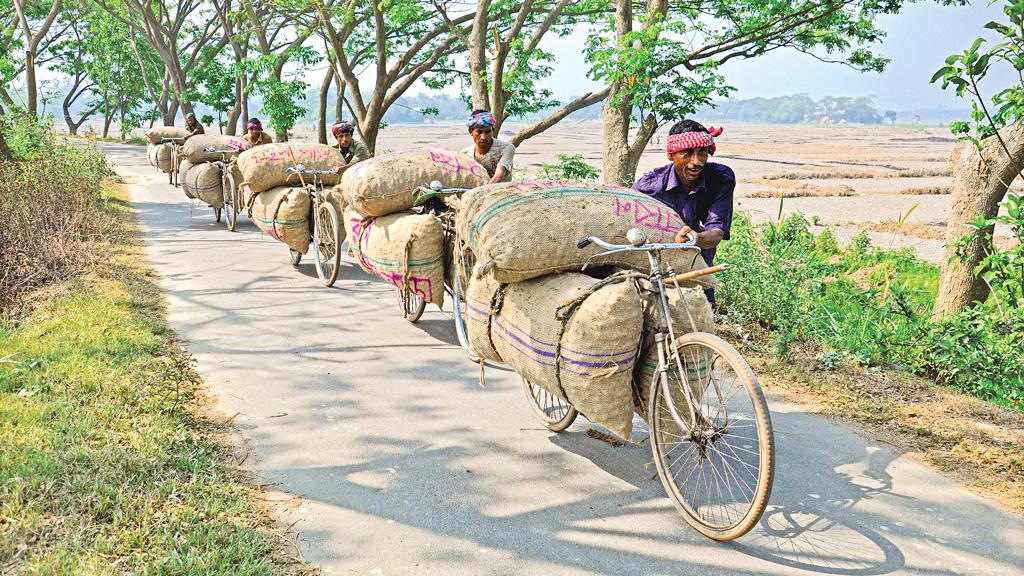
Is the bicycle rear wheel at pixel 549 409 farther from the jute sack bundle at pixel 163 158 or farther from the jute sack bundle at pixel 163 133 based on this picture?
the jute sack bundle at pixel 163 158

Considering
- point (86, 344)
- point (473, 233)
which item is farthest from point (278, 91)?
point (473, 233)

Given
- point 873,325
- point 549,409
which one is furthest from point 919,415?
point 549,409

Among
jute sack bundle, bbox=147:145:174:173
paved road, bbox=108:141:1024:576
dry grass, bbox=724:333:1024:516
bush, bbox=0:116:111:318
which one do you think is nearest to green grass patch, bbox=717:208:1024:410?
dry grass, bbox=724:333:1024:516

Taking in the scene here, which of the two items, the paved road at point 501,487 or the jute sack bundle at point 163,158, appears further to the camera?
the jute sack bundle at point 163,158

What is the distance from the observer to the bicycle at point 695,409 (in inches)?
124

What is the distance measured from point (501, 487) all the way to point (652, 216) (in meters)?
1.51

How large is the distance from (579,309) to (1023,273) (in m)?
3.40

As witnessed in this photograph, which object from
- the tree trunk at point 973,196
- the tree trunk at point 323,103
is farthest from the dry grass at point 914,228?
the tree trunk at point 323,103

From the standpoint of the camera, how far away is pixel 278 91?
19000 millimetres

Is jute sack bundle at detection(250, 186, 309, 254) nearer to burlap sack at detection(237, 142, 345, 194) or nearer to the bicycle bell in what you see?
burlap sack at detection(237, 142, 345, 194)

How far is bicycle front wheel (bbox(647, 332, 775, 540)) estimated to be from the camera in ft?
9.72

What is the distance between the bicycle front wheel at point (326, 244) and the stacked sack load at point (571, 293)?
3.70 m

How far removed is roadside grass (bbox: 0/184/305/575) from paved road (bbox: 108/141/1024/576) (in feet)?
0.75

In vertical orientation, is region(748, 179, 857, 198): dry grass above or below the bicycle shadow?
above
